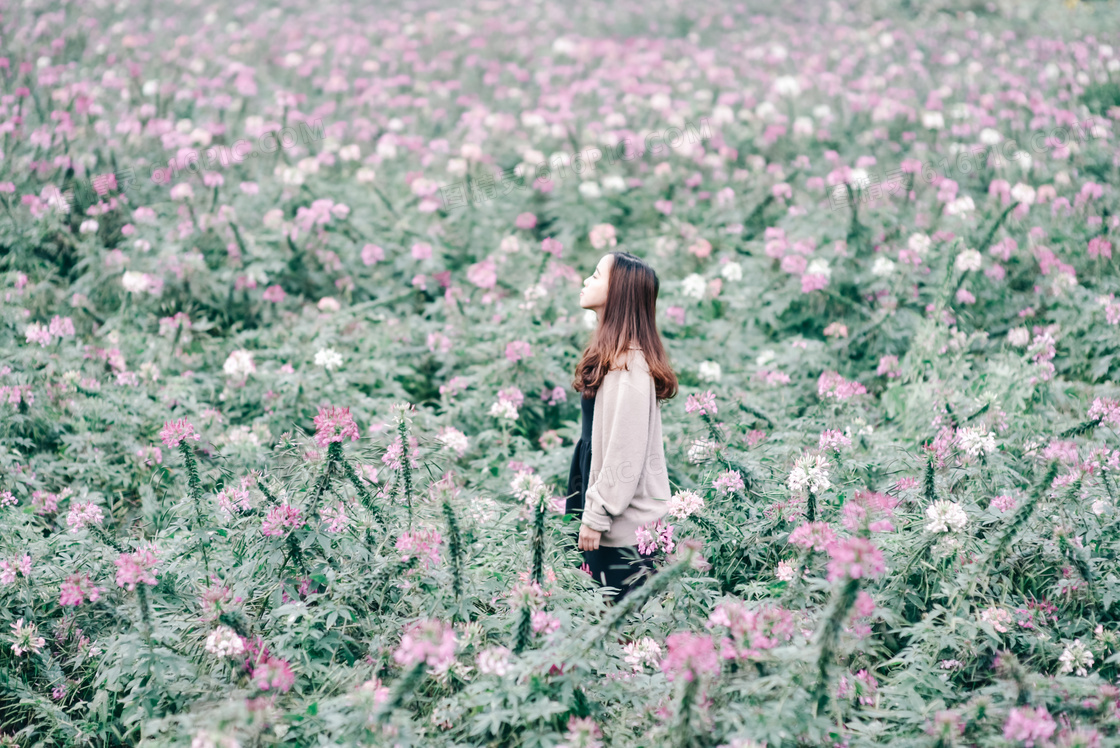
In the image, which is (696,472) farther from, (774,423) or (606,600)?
(606,600)

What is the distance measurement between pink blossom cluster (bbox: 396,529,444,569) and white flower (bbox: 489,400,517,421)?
54.0 inches

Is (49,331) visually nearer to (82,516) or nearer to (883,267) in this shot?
(82,516)

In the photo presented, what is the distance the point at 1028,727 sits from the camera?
1.73m

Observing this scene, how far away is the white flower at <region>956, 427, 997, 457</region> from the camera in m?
2.78

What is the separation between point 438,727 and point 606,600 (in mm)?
814

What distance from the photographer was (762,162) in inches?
246

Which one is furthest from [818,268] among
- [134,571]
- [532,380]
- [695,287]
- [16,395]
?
[16,395]

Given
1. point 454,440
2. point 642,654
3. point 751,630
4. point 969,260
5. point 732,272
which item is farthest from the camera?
point 732,272

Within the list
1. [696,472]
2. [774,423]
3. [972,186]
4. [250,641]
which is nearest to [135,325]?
[250,641]

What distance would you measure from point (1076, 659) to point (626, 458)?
4.74ft

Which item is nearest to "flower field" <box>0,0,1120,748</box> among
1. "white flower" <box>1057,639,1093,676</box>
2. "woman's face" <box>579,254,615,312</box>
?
"white flower" <box>1057,639,1093,676</box>

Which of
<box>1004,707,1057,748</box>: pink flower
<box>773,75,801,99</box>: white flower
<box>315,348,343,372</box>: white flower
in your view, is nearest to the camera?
<box>1004,707,1057,748</box>: pink flower

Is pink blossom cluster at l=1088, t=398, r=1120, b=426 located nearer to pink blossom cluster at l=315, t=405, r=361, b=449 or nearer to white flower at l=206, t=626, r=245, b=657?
pink blossom cluster at l=315, t=405, r=361, b=449

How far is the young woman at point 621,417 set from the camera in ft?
8.46
